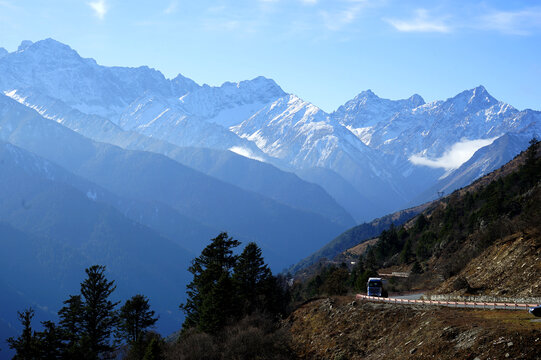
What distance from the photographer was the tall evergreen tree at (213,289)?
51.4m

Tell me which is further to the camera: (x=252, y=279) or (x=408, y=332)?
(x=252, y=279)

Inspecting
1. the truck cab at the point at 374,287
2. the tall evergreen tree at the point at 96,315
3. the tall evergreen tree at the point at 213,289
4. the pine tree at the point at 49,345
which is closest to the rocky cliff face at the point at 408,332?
the truck cab at the point at 374,287

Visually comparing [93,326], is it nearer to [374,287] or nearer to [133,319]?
[133,319]

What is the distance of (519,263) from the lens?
132ft

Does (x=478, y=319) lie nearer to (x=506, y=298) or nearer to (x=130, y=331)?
(x=506, y=298)

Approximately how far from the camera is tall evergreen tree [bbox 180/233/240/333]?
51.4m

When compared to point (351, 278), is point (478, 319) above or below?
below

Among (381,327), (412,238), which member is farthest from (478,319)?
(412,238)

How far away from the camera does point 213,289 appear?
52.7m

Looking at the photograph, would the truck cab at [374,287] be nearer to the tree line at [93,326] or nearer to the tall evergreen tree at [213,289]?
the tall evergreen tree at [213,289]

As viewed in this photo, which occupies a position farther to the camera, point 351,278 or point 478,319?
point 351,278

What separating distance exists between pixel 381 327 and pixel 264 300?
Answer: 22505 mm

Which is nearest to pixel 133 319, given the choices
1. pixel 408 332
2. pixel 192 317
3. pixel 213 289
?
pixel 192 317

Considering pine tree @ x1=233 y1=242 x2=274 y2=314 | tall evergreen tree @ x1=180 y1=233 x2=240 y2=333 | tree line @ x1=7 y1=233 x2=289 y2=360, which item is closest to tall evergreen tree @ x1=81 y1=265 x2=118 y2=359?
tree line @ x1=7 y1=233 x2=289 y2=360
